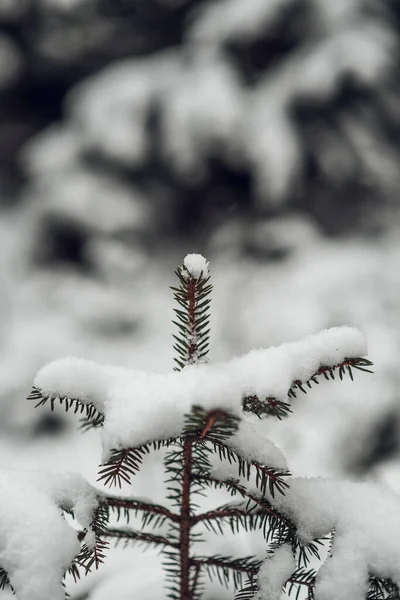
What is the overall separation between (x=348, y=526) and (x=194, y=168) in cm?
346

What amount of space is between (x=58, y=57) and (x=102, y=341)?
2696mm

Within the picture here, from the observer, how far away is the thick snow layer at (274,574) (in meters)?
0.77

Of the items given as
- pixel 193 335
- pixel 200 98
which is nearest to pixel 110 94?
pixel 200 98

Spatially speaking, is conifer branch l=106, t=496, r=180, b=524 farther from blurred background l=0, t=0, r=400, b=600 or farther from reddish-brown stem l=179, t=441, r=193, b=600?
blurred background l=0, t=0, r=400, b=600

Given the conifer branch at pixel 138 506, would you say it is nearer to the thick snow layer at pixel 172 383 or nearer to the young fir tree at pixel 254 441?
the young fir tree at pixel 254 441

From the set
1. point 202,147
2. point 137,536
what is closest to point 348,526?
point 137,536

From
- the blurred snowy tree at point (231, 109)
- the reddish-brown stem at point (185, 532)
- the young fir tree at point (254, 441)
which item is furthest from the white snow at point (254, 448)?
the blurred snowy tree at point (231, 109)

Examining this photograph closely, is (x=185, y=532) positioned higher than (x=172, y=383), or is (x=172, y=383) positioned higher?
(x=172, y=383)

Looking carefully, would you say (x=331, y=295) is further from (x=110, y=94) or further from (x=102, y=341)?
(x=110, y=94)

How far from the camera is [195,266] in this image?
75 cm

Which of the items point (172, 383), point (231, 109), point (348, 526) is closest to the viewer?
point (172, 383)

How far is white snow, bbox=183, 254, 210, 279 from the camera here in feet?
2.45

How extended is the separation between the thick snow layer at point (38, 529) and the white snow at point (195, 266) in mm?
423

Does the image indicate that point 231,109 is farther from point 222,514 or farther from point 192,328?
point 222,514
